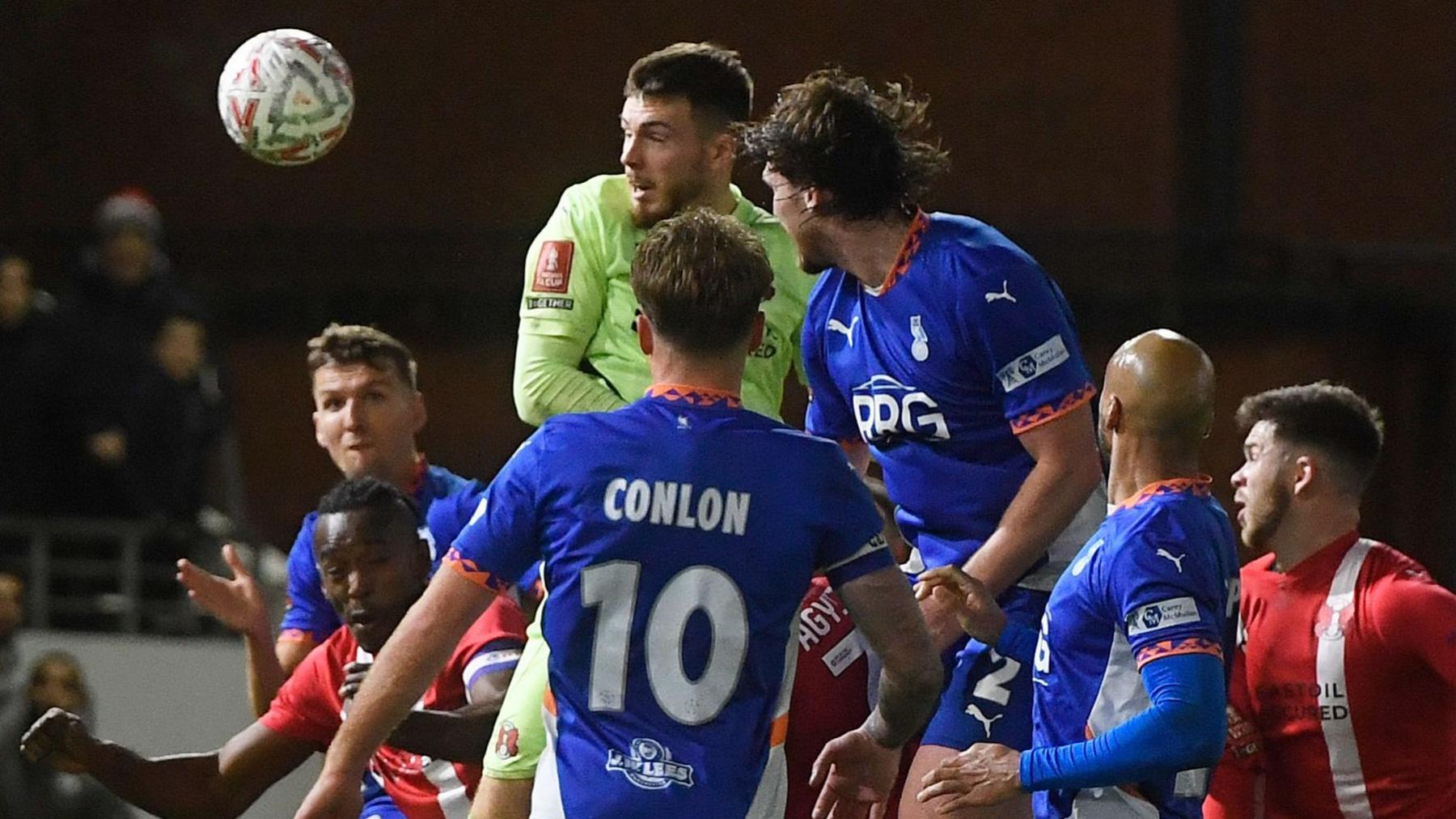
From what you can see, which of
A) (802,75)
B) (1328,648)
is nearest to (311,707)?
(1328,648)

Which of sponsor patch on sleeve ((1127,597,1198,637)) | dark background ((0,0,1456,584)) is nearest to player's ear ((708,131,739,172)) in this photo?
sponsor patch on sleeve ((1127,597,1198,637))

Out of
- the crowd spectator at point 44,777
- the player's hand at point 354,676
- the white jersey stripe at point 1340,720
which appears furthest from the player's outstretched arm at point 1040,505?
the crowd spectator at point 44,777

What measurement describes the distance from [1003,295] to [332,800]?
5.33ft

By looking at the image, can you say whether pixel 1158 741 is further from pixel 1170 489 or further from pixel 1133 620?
pixel 1170 489

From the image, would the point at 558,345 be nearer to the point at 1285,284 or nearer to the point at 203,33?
the point at 1285,284

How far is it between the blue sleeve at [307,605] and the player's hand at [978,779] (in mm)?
2536

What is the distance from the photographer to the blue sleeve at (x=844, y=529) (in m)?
3.72

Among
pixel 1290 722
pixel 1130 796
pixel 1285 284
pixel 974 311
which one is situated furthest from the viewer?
pixel 1285 284

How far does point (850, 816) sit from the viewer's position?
14.2 ft

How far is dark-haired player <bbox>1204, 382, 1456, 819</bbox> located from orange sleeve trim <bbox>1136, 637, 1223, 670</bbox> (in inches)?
42.2

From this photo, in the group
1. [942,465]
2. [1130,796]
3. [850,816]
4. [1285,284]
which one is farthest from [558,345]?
[1285,284]

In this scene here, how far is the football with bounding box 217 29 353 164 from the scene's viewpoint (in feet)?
18.8

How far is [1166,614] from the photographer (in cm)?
382

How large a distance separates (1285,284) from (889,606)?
10.1 m
